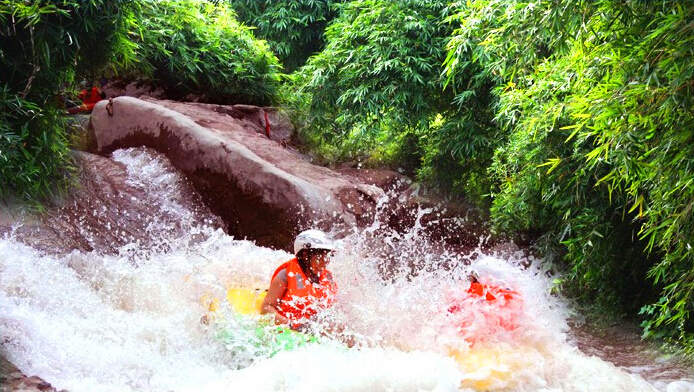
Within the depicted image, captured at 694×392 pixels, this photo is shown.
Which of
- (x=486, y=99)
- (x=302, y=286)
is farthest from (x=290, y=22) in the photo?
(x=302, y=286)

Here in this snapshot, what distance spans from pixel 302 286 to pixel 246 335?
48 cm

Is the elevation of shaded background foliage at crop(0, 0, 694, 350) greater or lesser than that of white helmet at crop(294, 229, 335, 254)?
greater

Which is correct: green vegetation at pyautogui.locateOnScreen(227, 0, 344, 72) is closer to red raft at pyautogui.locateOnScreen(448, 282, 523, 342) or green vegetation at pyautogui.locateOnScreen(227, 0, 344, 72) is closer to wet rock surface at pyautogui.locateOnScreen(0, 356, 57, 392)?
red raft at pyautogui.locateOnScreen(448, 282, 523, 342)

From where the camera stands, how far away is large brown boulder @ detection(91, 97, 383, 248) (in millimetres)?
6254

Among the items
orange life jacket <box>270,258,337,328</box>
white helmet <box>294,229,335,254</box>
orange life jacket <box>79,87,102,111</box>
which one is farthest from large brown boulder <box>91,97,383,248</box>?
orange life jacket <box>270,258,337,328</box>

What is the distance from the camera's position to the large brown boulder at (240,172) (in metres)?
6.25

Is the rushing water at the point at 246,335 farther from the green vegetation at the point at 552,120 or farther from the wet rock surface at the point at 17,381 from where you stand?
the green vegetation at the point at 552,120

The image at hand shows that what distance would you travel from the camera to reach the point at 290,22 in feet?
36.2

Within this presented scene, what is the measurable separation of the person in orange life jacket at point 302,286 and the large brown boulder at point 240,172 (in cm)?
192

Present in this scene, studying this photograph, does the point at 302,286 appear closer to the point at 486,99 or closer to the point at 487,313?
the point at 487,313

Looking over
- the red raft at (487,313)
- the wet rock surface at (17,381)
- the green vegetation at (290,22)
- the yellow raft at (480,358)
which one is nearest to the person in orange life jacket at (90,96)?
the green vegetation at (290,22)

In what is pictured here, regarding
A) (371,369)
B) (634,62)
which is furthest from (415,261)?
(634,62)

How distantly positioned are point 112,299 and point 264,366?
1.60 m

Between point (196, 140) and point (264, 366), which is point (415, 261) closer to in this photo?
point (196, 140)
